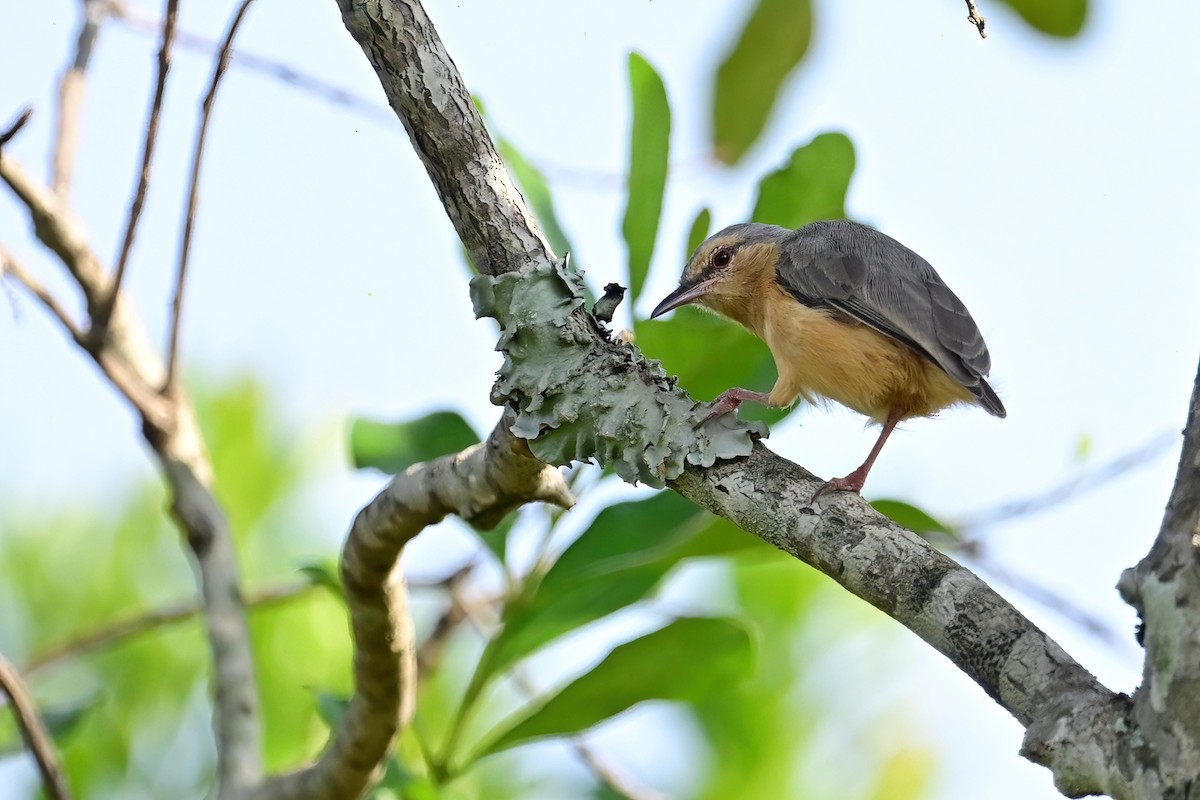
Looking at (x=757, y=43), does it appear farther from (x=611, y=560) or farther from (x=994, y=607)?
(x=994, y=607)

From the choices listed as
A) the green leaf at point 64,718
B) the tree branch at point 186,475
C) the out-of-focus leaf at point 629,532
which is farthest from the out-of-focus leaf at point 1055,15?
the green leaf at point 64,718

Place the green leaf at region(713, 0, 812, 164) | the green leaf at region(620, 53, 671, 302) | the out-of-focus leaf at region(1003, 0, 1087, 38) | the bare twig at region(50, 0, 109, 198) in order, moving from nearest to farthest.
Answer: the green leaf at region(620, 53, 671, 302), the out-of-focus leaf at region(1003, 0, 1087, 38), the bare twig at region(50, 0, 109, 198), the green leaf at region(713, 0, 812, 164)

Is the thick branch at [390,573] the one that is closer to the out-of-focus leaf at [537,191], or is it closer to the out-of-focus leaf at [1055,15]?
the out-of-focus leaf at [537,191]

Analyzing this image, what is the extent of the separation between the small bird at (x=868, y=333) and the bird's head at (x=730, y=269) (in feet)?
0.62

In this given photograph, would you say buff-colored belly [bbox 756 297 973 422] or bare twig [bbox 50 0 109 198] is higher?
buff-colored belly [bbox 756 297 973 422]

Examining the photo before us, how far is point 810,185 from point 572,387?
1.38 meters

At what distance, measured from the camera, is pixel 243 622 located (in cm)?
352

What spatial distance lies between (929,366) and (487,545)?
51.7 inches

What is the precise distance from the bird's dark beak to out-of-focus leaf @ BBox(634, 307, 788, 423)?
0.37 metres

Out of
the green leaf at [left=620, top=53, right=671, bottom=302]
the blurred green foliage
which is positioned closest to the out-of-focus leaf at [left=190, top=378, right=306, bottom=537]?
the blurred green foliage

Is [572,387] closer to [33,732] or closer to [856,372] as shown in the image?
[856,372]

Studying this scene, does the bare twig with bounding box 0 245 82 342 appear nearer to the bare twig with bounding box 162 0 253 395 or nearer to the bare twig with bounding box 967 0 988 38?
the bare twig with bounding box 162 0 253 395

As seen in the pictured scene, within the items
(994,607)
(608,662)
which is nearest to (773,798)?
(608,662)

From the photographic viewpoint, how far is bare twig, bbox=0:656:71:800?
3070mm
